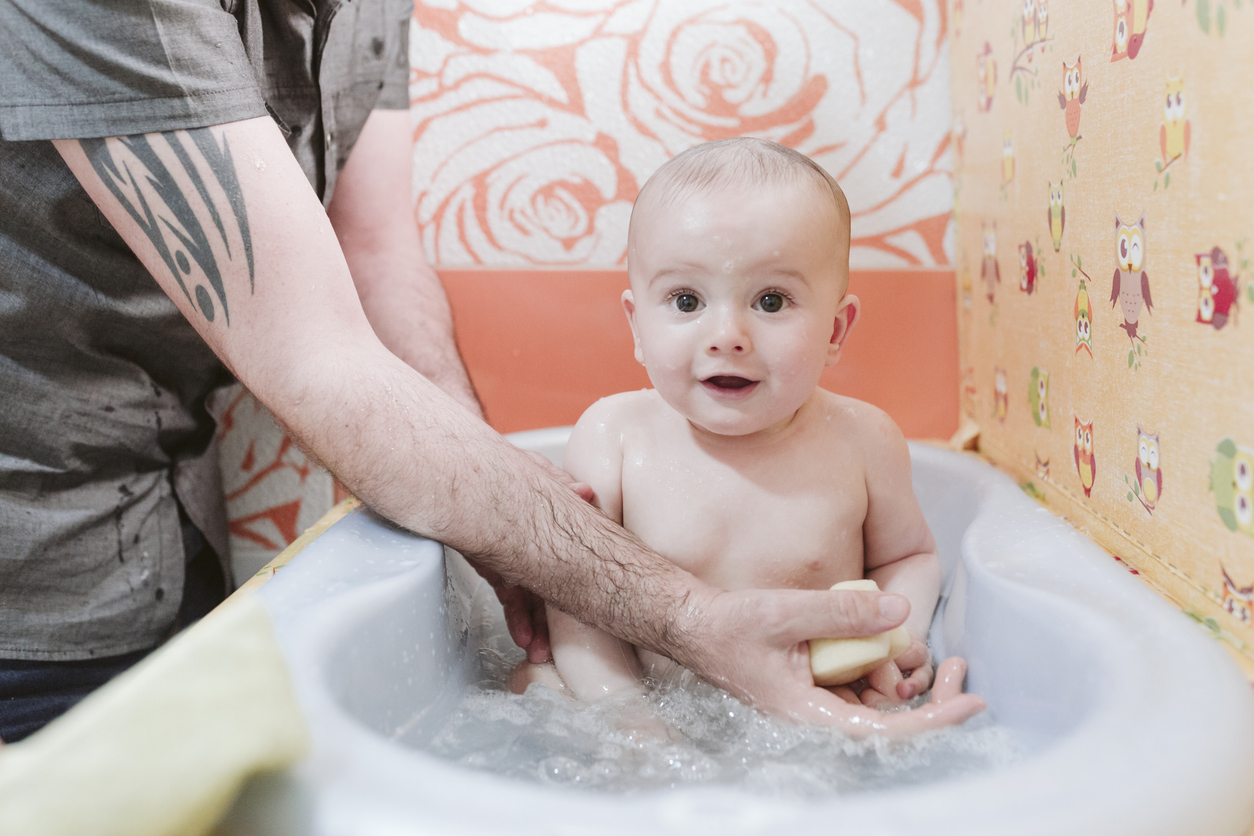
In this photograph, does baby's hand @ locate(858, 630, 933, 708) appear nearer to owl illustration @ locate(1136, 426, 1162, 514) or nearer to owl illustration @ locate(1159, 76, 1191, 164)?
owl illustration @ locate(1136, 426, 1162, 514)

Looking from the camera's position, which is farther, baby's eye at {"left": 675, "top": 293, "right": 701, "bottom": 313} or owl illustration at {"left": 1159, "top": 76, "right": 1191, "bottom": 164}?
baby's eye at {"left": 675, "top": 293, "right": 701, "bottom": 313}

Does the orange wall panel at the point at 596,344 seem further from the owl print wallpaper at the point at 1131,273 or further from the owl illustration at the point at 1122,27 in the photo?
the owl illustration at the point at 1122,27

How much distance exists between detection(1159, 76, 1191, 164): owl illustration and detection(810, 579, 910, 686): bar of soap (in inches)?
18.9

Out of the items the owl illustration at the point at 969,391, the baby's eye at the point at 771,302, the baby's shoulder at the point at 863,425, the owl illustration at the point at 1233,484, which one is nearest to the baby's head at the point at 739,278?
the baby's eye at the point at 771,302

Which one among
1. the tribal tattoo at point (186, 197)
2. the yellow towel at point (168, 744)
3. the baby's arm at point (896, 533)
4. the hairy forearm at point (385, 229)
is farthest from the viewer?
the hairy forearm at point (385, 229)

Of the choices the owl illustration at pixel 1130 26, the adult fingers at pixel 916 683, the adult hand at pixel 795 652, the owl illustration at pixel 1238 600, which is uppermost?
the owl illustration at pixel 1130 26

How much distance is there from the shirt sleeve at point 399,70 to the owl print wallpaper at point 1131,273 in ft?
2.80

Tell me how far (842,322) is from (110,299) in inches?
32.2

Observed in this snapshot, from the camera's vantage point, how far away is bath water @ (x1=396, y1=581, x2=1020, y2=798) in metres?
0.67

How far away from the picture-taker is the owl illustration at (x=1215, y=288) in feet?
2.27

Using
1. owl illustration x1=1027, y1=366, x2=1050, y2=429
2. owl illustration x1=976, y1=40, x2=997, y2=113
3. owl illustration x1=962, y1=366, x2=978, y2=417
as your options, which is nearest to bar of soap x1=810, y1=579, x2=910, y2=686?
owl illustration x1=1027, y1=366, x2=1050, y2=429

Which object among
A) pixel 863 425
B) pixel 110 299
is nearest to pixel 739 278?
pixel 863 425

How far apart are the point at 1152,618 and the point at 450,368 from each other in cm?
93

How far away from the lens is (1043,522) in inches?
36.5
